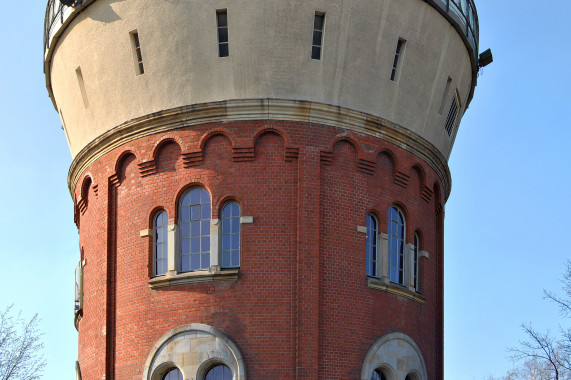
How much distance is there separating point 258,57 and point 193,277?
20.7 ft

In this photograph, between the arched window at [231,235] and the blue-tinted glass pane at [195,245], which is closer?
the arched window at [231,235]

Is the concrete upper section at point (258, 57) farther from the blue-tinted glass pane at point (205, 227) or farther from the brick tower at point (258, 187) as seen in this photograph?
the blue-tinted glass pane at point (205, 227)

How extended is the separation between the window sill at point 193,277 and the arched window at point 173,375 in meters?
2.31

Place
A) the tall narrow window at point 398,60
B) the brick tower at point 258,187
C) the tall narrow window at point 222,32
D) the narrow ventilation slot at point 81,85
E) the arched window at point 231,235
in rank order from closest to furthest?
A: the brick tower at point 258,187
the arched window at point 231,235
the tall narrow window at point 222,32
the tall narrow window at point 398,60
the narrow ventilation slot at point 81,85

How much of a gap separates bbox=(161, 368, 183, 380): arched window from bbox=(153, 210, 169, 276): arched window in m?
2.71

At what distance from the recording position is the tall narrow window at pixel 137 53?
35.7 meters

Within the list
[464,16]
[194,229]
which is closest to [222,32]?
[194,229]

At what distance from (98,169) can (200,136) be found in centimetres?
396

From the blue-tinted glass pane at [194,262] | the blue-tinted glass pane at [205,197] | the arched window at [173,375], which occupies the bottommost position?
the arched window at [173,375]

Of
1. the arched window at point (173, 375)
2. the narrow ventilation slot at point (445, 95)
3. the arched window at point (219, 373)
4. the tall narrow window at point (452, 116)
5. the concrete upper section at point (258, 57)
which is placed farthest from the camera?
the tall narrow window at point (452, 116)

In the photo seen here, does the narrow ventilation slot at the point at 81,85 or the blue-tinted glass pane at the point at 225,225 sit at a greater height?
the narrow ventilation slot at the point at 81,85

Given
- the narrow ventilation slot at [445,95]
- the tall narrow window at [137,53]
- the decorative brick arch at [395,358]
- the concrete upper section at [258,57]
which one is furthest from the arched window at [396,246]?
the tall narrow window at [137,53]

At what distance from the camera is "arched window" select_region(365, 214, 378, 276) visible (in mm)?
35062

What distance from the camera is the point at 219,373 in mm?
33406
